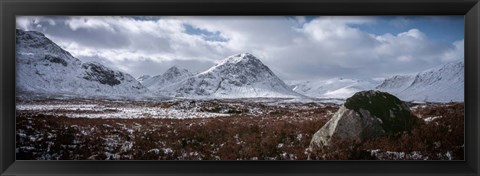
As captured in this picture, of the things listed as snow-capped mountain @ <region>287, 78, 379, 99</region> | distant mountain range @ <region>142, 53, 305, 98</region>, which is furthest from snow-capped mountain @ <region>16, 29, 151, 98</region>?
snow-capped mountain @ <region>287, 78, 379, 99</region>

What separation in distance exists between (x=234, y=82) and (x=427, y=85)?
2.70m

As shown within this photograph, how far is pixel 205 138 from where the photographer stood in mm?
5758

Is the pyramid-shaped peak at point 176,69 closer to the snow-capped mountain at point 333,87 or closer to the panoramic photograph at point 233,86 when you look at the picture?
the panoramic photograph at point 233,86

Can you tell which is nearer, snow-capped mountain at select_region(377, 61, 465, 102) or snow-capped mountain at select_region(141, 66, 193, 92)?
snow-capped mountain at select_region(377, 61, 465, 102)

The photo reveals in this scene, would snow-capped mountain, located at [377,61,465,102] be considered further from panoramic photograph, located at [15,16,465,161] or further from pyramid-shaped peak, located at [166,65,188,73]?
pyramid-shaped peak, located at [166,65,188,73]

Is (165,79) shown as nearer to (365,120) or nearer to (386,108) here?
(365,120)

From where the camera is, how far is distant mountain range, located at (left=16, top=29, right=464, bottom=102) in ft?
→ 18.3

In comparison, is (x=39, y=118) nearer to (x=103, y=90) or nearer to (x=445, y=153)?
(x=103, y=90)

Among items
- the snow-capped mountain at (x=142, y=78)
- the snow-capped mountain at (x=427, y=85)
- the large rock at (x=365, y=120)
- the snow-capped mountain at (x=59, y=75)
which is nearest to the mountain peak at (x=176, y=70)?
the snow-capped mountain at (x=142, y=78)

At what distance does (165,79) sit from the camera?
18.8 ft

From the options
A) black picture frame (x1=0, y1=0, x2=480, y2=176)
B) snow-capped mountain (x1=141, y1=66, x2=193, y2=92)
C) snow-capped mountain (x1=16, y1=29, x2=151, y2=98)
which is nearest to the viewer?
black picture frame (x1=0, y1=0, x2=480, y2=176)

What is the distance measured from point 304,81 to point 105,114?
9.43 feet

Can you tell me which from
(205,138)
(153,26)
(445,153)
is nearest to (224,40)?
(153,26)
